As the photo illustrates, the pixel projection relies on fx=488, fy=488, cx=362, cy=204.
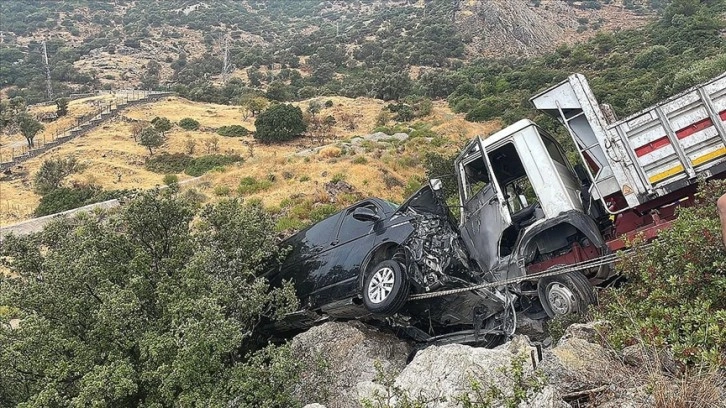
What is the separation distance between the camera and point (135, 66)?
235 feet

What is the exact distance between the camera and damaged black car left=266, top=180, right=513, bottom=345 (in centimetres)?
582

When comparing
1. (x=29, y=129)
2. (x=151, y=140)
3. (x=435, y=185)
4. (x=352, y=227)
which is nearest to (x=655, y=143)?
(x=435, y=185)

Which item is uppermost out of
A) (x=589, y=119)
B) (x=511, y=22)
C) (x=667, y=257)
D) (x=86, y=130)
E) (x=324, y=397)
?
(x=511, y=22)

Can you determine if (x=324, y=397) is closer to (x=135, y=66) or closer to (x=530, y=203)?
(x=530, y=203)

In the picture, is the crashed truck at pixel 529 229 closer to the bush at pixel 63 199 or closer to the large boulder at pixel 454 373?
the large boulder at pixel 454 373

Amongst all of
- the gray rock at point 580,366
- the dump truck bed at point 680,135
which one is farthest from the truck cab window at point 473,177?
the gray rock at point 580,366

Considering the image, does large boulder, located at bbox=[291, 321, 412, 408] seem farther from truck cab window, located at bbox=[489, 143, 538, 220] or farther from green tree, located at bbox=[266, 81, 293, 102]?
green tree, located at bbox=[266, 81, 293, 102]

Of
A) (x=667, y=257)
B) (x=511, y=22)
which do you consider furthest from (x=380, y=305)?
(x=511, y=22)

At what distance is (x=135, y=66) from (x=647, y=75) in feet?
218

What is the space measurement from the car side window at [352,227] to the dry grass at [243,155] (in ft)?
34.3

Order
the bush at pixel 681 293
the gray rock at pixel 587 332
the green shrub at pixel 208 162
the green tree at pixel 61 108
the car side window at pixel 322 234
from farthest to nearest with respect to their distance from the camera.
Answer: the green tree at pixel 61 108 < the green shrub at pixel 208 162 < the car side window at pixel 322 234 < the gray rock at pixel 587 332 < the bush at pixel 681 293

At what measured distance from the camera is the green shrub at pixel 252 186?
19.2 metres

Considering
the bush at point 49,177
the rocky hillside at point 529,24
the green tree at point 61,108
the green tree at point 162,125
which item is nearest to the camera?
the bush at point 49,177

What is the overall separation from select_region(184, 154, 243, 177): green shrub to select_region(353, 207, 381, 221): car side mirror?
74.4 feet
